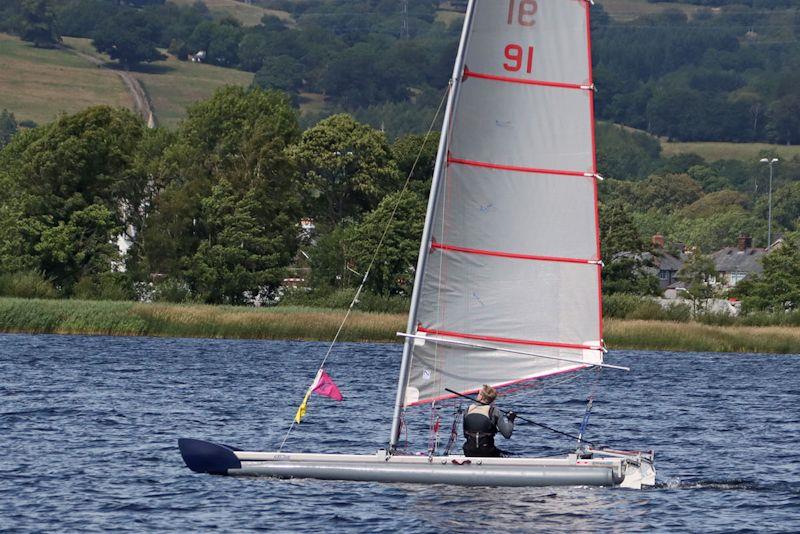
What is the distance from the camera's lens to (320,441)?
1425 inches

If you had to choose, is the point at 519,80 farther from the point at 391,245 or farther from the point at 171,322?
the point at 391,245

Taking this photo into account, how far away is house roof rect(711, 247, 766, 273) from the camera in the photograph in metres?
153

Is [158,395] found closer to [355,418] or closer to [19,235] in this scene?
[355,418]

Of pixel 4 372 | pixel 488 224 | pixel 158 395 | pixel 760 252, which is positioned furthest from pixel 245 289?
pixel 760 252

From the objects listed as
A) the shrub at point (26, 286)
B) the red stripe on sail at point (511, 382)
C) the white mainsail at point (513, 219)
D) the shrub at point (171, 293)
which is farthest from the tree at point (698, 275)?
the red stripe on sail at point (511, 382)

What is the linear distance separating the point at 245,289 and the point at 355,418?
162 feet

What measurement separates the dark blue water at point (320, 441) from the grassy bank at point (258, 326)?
5.07 m

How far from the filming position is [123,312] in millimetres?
73312

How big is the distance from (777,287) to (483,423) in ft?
242

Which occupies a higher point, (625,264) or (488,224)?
(488,224)

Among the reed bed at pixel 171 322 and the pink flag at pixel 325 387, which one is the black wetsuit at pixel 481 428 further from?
the reed bed at pixel 171 322

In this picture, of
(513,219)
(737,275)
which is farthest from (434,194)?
(737,275)

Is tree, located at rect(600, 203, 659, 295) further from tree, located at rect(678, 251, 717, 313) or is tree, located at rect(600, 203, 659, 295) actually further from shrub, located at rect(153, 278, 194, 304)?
shrub, located at rect(153, 278, 194, 304)

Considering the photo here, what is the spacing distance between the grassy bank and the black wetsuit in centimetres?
4590
